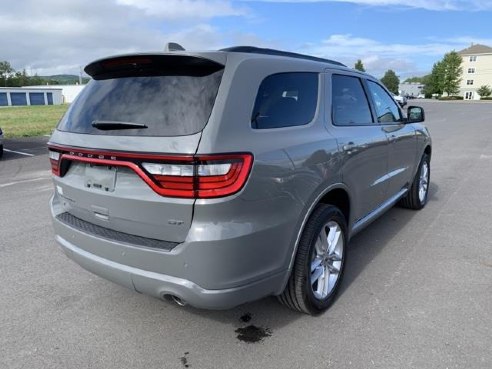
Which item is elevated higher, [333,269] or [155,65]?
[155,65]

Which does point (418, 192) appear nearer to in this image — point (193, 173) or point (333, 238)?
point (333, 238)

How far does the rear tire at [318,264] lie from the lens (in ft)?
9.48

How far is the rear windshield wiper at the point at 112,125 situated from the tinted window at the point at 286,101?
0.68 meters

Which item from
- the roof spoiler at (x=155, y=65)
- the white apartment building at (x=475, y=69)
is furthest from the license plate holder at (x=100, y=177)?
the white apartment building at (x=475, y=69)

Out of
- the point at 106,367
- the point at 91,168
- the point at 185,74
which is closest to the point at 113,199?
the point at 91,168

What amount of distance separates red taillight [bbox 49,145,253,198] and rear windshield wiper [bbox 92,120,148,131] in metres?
0.19

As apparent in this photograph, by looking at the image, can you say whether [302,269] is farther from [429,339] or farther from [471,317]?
[471,317]

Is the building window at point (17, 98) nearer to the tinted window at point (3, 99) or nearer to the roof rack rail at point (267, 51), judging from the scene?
the tinted window at point (3, 99)

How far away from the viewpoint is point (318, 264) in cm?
315

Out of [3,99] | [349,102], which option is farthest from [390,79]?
[349,102]

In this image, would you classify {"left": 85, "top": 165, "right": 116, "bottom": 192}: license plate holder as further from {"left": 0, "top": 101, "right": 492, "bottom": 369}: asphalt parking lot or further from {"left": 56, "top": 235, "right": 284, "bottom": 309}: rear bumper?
{"left": 0, "top": 101, "right": 492, "bottom": 369}: asphalt parking lot

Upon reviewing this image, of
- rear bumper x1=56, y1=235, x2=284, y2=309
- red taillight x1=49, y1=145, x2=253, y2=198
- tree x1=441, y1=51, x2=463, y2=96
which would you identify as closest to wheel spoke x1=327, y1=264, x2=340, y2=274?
rear bumper x1=56, y1=235, x2=284, y2=309

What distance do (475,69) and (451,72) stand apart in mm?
17112

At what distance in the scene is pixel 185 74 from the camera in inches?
99.5
